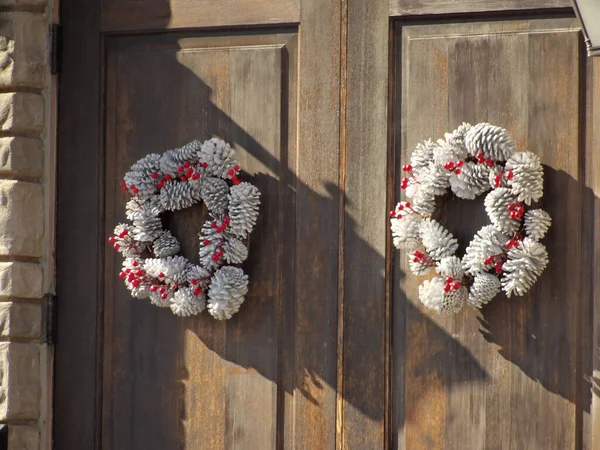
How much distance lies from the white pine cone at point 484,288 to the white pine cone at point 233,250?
0.64 metres

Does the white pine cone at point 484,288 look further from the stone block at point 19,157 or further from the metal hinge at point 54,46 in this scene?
the metal hinge at point 54,46

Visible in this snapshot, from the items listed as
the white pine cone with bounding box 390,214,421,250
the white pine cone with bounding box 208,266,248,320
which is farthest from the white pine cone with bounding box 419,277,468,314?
the white pine cone with bounding box 208,266,248,320

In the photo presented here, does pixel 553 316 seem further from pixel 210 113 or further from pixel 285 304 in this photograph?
pixel 210 113

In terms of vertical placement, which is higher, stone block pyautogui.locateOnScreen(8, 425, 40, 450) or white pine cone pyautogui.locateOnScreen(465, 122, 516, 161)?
white pine cone pyautogui.locateOnScreen(465, 122, 516, 161)

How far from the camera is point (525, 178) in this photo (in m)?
2.24

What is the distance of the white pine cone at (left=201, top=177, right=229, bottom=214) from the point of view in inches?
97.0

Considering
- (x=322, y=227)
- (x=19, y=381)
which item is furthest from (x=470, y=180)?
(x=19, y=381)

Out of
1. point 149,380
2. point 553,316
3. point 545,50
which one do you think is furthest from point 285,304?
point 545,50

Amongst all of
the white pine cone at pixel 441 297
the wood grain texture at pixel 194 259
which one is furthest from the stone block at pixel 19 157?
the white pine cone at pixel 441 297

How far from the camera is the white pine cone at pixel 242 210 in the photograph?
2449 mm

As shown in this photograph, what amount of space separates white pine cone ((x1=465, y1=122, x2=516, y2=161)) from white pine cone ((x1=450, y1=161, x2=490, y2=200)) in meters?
0.04

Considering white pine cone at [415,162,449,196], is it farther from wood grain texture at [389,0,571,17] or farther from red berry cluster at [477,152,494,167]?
wood grain texture at [389,0,571,17]

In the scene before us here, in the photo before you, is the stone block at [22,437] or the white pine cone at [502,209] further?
the stone block at [22,437]

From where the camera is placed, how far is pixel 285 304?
2.52 meters
